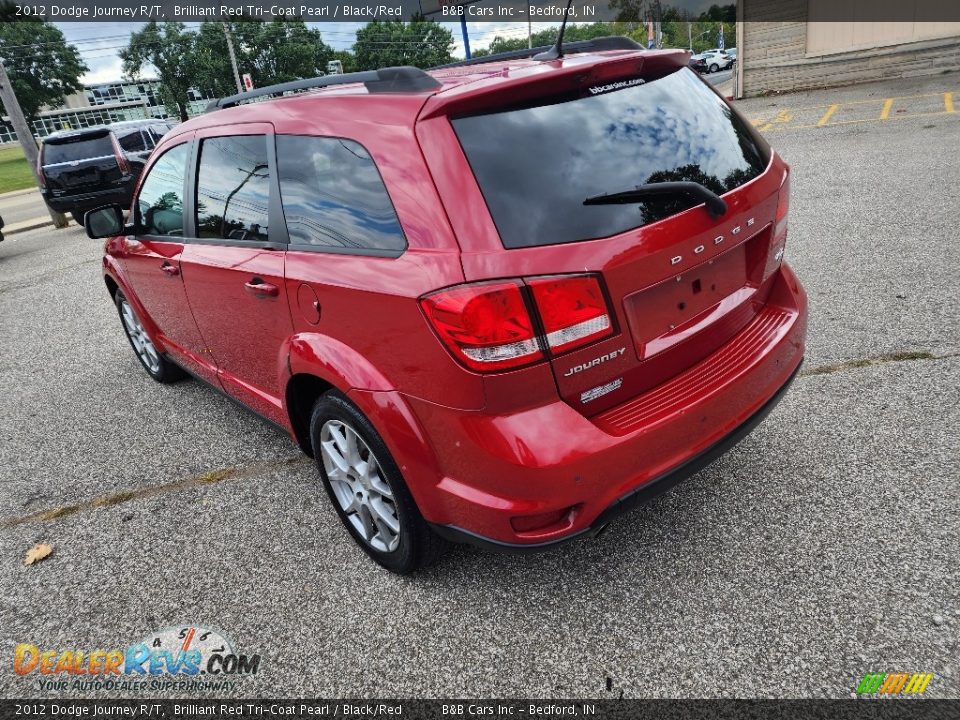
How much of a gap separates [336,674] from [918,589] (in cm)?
192

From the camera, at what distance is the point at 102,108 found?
3698 inches

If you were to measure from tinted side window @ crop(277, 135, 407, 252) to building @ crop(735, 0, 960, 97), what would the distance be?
19156mm

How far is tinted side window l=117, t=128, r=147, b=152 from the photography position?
1384cm

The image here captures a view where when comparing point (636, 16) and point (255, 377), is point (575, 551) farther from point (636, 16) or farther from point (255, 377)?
point (636, 16)

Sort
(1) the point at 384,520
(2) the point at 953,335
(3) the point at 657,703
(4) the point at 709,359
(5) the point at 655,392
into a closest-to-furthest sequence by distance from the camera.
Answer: (3) the point at 657,703 < (5) the point at 655,392 < (4) the point at 709,359 < (1) the point at 384,520 < (2) the point at 953,335

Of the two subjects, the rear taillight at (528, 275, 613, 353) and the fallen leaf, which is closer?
the rear taillight at (528, 275, 613, 353)

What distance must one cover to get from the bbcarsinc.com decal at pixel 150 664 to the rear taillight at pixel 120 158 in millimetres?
12034

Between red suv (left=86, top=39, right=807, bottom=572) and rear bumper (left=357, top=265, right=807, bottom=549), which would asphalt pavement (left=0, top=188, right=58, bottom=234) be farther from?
rear bumper (left=357, top=265, right=807, bottom=549)

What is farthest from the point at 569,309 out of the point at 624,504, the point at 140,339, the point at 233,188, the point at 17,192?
the point at 17,192

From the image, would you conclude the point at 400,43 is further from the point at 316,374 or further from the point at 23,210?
the point at 316,374

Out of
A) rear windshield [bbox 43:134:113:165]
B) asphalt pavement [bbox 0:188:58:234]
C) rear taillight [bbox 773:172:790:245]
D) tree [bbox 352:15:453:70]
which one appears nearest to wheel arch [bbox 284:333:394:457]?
rear taillight [bbox 773:172:790:245]

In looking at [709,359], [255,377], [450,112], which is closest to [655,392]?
[709,359]

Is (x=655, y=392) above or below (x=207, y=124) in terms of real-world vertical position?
below

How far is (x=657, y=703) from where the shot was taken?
6.47 ft
